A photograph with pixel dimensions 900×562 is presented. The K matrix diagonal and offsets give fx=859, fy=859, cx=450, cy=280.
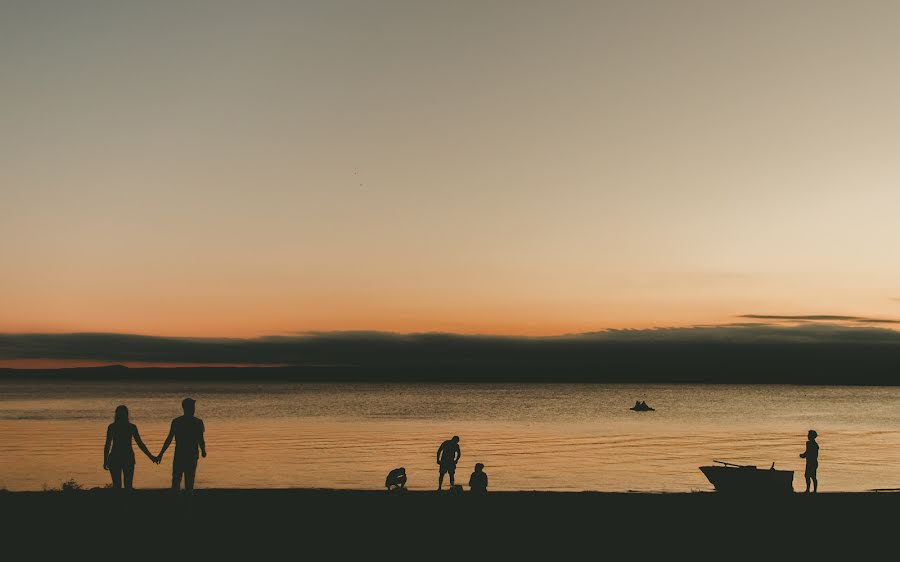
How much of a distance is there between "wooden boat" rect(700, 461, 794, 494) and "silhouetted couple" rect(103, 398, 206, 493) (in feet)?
50.5

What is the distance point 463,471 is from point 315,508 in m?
25.2

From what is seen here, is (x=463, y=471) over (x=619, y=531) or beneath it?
beneath

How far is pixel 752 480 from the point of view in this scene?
79.3ft

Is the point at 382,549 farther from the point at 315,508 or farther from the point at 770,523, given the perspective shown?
the point at 770,523

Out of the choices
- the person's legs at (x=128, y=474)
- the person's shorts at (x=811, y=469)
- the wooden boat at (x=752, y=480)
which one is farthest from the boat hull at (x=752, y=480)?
the person's legs at (x=128, y=474)

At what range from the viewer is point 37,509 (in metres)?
17.1

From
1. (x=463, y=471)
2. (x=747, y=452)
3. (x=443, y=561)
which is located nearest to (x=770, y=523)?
(x=443, y=561)

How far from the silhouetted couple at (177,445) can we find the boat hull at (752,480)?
607 inches

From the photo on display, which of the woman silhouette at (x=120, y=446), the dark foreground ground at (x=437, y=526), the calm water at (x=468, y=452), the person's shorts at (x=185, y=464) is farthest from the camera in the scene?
the calm water at (x=468, y=452)

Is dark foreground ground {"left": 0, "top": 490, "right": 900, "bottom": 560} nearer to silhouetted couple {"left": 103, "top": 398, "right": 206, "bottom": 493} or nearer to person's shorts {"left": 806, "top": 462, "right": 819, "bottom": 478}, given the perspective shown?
silhouetted couple {"left": 103, "top": 398, "right": 206, "bottom": 493}

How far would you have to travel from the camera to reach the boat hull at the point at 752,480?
23672 mm

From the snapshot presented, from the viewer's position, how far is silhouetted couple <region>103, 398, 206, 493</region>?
1475cm

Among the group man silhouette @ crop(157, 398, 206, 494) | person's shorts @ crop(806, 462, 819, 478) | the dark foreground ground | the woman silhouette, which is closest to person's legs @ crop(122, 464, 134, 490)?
the woman silhouette

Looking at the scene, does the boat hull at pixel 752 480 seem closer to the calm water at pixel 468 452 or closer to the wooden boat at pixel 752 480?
the wooden boat at pixel 752 480
